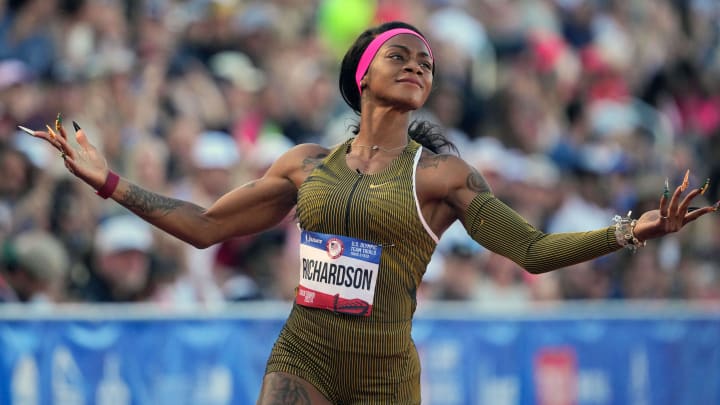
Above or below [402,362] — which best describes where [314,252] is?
above

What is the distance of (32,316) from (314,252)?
3.14m

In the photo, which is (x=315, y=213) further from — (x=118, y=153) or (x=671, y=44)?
(x=671, y=44)

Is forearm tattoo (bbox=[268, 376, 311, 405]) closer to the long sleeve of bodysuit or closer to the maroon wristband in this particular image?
the long sleeve of bodysuit

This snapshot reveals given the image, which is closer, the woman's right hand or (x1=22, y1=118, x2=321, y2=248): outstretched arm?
the woman's right hand

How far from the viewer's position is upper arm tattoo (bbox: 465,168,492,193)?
5867 mm

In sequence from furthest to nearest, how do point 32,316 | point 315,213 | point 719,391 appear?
1. point 719,391
2. point 32,316
3. point 315,213

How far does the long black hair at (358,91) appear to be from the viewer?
628 centimetres

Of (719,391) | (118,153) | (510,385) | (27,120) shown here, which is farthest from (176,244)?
(719,391)

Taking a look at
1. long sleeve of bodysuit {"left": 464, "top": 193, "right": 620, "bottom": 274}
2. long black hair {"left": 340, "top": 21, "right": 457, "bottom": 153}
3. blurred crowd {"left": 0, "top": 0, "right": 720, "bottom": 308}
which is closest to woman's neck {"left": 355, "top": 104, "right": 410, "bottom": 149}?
long black hair {"left": 340, "top": 21, "right": 457, "bottom": 153}

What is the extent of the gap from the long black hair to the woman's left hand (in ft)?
4.13

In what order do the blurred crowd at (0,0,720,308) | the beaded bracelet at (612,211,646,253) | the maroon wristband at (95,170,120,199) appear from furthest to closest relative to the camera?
the blurred crowd at (0,0,720,308)
the maroon wristband at (95,170,120,199)
the beaded bracelet at (612,211,646,253)

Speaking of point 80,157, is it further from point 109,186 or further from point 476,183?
point 476,183

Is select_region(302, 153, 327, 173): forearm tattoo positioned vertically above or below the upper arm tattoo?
above

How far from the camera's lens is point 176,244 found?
9.91m
